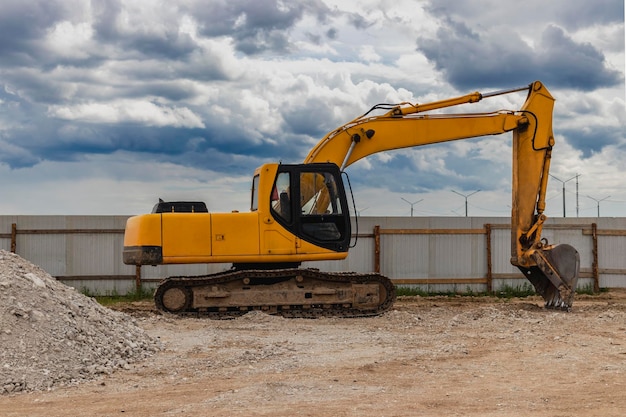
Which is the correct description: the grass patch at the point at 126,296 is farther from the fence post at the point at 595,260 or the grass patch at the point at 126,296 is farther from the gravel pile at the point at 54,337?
the fence post at the point at 595,260

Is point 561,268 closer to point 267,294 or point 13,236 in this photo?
point 267,294

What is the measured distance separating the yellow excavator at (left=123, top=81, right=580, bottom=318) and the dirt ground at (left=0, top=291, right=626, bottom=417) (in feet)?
1.90

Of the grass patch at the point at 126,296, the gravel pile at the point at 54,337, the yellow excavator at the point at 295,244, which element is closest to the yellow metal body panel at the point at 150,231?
the yellow excavator at the point at 295,244

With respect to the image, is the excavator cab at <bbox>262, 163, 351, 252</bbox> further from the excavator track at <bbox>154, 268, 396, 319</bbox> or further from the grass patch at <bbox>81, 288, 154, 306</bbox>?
the grass patch at <bbox>81, 288, 154, 306</bbox>

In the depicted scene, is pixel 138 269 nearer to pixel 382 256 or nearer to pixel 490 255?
pixel 382 256

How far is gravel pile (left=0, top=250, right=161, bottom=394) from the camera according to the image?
9625 mm

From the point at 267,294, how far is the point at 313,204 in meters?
1.90

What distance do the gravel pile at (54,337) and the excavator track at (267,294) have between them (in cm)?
204

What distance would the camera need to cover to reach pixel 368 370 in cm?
1001

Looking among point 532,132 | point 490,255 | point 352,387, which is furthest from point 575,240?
point 352,387

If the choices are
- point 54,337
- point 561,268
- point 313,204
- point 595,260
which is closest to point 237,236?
point 313,204

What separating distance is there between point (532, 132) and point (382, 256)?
20.8ft

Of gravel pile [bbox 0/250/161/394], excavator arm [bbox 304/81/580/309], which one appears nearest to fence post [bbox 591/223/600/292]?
excavator arm [bbox 304/81/580/309]

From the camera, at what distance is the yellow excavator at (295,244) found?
15.1 meters
